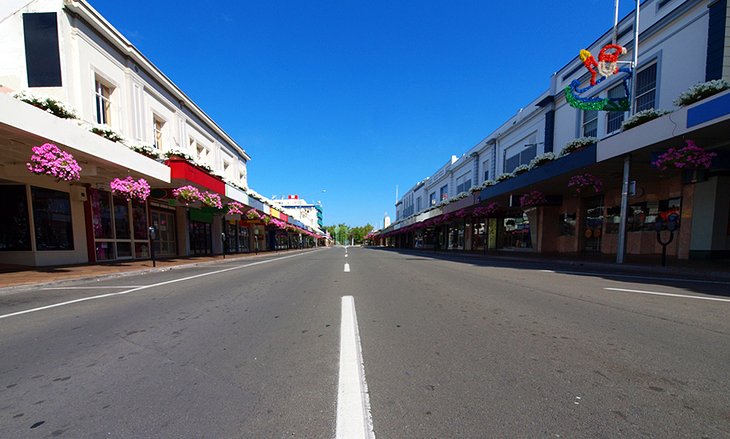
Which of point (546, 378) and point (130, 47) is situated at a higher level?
point (130, 47)

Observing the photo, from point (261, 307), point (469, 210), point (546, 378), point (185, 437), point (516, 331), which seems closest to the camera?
point (185, 437)

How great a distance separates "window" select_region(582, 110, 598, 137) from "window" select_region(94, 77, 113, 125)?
27.2m

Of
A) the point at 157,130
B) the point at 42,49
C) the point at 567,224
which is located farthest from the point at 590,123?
the point at 42,49

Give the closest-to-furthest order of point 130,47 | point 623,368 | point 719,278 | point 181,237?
point 623,368 → point 719,278 → point 130,47 → point 181,237

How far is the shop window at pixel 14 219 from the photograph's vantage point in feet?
39.6

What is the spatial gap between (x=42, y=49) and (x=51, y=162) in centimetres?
849

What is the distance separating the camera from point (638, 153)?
12.2m

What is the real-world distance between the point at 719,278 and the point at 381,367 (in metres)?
11.0

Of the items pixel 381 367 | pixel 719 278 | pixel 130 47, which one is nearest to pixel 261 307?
pixel 381 367

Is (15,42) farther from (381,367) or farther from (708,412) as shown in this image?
(708,412)

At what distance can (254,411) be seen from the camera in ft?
6.84

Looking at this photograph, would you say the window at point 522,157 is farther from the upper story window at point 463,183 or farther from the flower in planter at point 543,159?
the upper story window at point 463,183

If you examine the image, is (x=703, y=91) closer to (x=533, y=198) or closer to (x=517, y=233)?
(x=533, y=198)

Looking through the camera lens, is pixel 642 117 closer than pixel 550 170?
Yes
